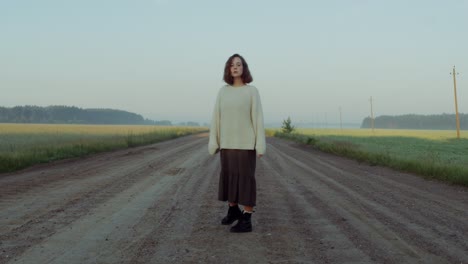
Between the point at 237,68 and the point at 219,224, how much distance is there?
1.86m

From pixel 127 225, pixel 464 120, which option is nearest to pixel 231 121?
pixel 127 225

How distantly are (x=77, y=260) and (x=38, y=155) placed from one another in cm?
1203

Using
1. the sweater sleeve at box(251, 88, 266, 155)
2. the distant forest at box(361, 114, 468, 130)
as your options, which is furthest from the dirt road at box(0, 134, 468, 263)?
the distant forest at box(361, 114, 468, 130)

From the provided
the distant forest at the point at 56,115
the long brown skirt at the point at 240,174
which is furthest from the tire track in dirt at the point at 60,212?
the distant forest at the point at 56,115

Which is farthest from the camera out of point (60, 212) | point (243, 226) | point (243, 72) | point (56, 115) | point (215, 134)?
point (56, 115)

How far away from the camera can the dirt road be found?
357cm

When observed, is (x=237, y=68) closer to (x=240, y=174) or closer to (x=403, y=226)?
(x=240, y=174)

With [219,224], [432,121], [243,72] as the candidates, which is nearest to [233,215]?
[219,224]

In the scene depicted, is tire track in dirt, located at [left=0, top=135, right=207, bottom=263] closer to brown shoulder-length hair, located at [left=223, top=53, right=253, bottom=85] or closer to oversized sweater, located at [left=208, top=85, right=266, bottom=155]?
oversized sweater, located at [left=208, top=85, right=266, bottom=155]

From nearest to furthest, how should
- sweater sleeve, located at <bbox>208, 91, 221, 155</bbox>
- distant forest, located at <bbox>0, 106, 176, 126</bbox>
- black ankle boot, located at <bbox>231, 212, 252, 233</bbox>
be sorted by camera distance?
1. black ankle boot, located at <bbox>231, 212, 252, 233</bbox>
2. sweater sleeve, located at <bbox>208, 91, 221, 155</bbox>
3. distant forest, located at <bbox>0, 106, 176, 126</bbox>

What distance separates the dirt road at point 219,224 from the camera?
357cm

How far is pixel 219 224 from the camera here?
4.73 meters

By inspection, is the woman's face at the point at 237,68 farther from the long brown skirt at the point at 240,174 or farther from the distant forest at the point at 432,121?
the distant forest at the point at 432,121

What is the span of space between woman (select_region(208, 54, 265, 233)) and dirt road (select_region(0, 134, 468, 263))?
0.40m
